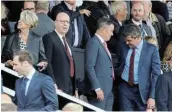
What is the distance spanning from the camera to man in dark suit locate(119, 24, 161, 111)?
34.4 ft

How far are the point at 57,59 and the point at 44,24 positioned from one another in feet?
3.59

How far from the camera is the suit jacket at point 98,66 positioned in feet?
33.7

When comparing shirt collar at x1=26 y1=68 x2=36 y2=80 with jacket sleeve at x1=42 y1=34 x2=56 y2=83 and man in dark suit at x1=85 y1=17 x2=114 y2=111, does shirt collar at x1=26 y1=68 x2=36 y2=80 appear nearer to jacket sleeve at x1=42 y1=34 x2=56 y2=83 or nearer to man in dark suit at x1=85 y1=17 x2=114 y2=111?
jacket sleeve at x1=42 y1=34 x2=56 y2=83

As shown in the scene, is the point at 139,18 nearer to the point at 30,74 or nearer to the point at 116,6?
the point at 116,6

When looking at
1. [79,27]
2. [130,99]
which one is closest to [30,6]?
[79,27]

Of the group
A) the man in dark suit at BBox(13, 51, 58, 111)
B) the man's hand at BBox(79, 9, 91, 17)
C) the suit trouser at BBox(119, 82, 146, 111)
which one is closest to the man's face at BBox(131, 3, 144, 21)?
the man's hand at BBox(79, 9, 91, 17)

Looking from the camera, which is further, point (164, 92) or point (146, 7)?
point (146, 7)

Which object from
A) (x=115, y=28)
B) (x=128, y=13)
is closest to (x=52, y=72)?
(x=115, y=28)

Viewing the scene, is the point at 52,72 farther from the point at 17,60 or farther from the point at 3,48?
the point at 17,60

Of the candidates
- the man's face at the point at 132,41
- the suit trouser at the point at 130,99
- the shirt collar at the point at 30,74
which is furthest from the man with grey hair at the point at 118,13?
the shirt collar at the point at 30,74

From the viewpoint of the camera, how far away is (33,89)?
8.59m

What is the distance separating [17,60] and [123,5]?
3.63m

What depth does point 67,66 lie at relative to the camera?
33.1ft

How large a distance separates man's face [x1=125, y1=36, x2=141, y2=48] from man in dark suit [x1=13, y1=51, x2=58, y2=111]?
2.22 meters
